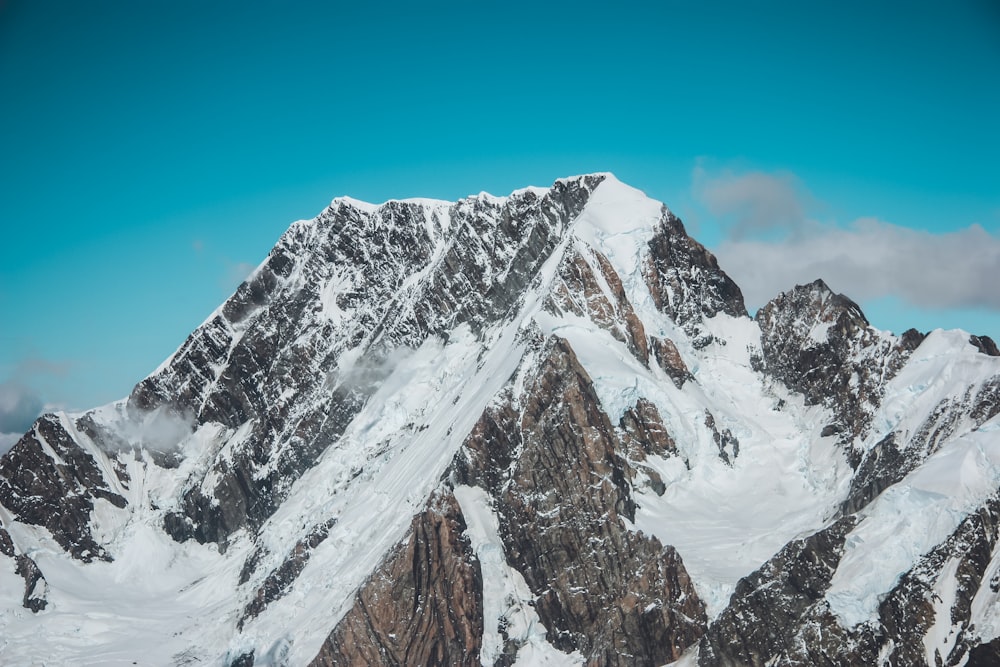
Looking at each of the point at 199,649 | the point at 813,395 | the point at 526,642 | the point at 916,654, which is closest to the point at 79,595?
the point at 199,649

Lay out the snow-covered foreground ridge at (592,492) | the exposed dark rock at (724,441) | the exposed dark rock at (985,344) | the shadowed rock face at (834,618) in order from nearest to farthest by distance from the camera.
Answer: the shadowed rock face at (834,618) → the snow-covered foreground ridge at (592,492) → the exposed dark rock at (985,344) → the exposed dark rock at (724,441)

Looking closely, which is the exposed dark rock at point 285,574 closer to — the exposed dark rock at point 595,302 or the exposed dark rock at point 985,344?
the exposed dark rock at point 595,302

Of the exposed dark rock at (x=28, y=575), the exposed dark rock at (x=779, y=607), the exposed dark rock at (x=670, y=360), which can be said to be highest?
the exposed dark rock at (x=670, y=360)

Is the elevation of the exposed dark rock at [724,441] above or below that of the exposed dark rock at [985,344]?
below

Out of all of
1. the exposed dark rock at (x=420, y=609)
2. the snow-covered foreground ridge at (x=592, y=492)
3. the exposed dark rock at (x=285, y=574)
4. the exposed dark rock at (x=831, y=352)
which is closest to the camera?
the snow-covered foreground ridge at (x=592, y=492)

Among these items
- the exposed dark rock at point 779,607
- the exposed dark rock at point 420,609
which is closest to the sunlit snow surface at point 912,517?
the exposed dark rock at point 779,607

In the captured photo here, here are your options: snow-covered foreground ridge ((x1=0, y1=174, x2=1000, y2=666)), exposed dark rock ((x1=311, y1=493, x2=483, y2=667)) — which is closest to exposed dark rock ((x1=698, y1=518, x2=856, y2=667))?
snow-covered foreground ridge ((x1=0, y1=174, x2=1000, y2=666))

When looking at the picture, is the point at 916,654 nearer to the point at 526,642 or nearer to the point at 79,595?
Result: the point at 526,642
